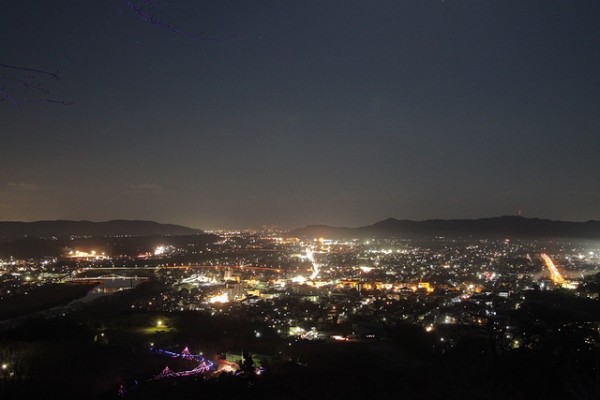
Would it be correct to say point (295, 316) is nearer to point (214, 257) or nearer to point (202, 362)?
point (202, 362)

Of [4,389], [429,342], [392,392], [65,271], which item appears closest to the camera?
[4,389]

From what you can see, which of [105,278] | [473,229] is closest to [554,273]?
[105,278]

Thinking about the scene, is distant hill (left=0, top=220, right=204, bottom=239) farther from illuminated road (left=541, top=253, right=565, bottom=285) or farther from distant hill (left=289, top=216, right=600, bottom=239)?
illuminated road (left=541, top=253, right=565, bottom=285)

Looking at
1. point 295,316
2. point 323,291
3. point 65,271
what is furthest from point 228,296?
point 65,271

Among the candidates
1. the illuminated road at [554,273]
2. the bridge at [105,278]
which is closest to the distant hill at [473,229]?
the illuminated road at [554,273]


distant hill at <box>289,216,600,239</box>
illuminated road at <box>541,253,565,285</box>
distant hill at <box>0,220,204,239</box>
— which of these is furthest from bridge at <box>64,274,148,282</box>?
distant hill at <box>289,216,600,239</box>

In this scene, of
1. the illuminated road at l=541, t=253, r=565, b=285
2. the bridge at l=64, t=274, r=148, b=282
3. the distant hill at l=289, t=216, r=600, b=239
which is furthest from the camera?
the distant hill at l=289, t=216, r=600, b=239
